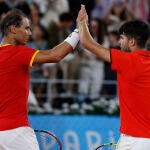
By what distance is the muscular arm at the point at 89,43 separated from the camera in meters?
6.49

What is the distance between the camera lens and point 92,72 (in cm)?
1282

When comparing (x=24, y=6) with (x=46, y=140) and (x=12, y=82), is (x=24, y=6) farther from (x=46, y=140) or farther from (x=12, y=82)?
(x=12, y=82)

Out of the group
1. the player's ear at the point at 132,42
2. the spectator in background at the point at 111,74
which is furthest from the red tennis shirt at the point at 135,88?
the spectator in background at the point at 111,74

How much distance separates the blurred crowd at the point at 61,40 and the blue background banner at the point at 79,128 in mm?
1556

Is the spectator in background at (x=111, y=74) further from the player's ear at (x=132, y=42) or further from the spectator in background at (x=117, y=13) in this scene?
the player's ear at (x=132, y=42)

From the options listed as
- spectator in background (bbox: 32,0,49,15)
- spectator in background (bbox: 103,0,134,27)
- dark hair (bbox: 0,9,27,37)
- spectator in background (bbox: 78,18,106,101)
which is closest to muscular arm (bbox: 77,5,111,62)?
dark hair (bbox: 0,9,27,37)

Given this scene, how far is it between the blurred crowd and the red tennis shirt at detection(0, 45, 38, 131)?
16.8ft

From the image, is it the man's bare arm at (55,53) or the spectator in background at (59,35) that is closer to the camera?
the man's bare arm at (55,53)

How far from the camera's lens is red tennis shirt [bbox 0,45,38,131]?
22.2ft

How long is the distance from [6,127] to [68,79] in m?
6.01

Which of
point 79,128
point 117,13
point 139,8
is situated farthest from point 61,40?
point 79,128

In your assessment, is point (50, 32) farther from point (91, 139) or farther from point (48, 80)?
point (91, 139)

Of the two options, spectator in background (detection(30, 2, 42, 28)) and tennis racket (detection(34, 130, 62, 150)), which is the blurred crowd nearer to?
spectator in background (detection(30, 2, 42, 28))

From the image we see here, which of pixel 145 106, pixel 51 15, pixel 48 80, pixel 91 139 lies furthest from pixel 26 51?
pixel 51 15
